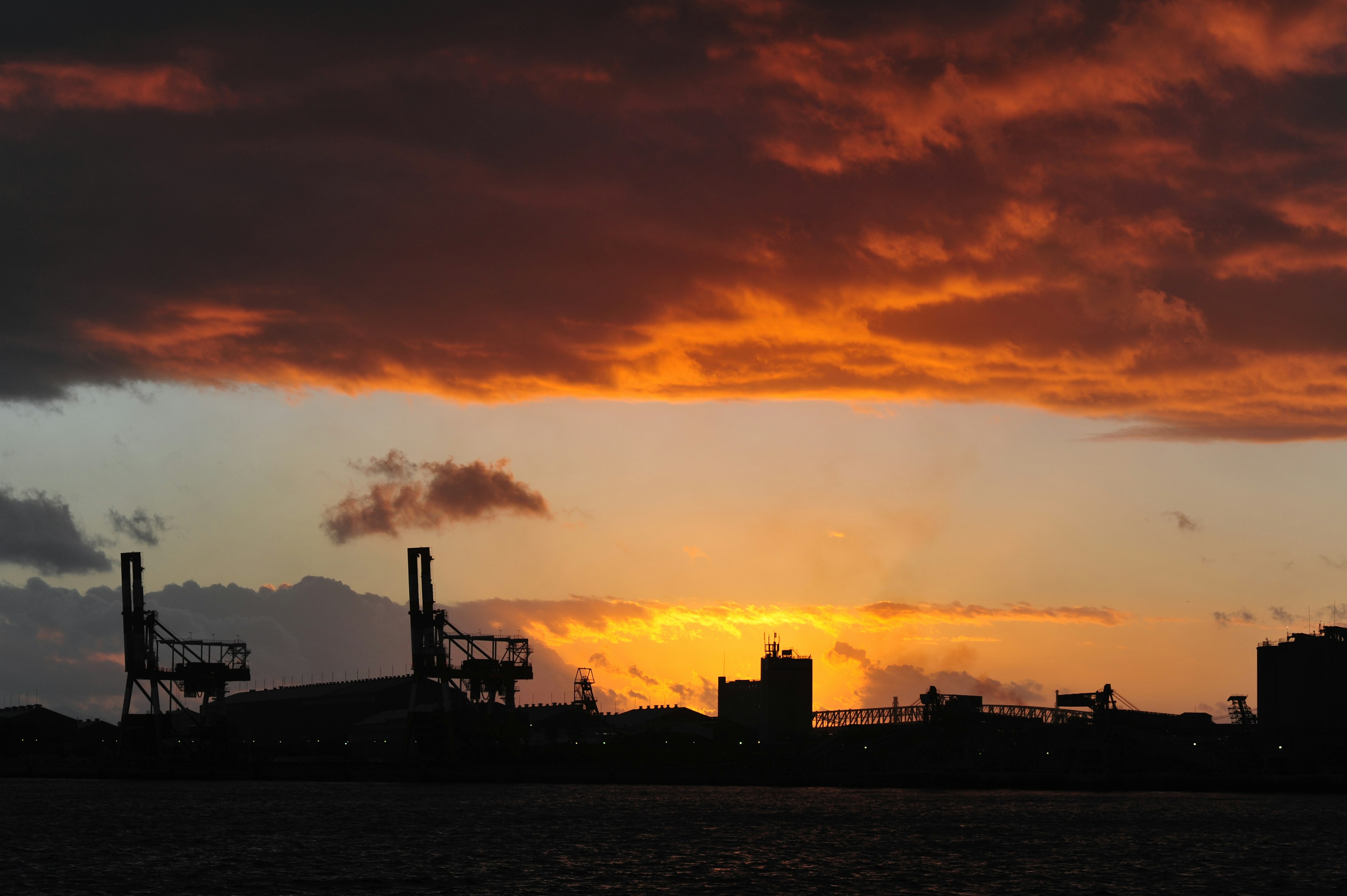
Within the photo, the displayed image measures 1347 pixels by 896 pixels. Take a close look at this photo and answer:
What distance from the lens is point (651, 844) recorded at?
88250 mm

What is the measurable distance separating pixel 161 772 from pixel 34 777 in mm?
20560

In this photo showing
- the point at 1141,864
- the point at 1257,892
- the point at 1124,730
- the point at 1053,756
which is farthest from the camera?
the point at 1053,756

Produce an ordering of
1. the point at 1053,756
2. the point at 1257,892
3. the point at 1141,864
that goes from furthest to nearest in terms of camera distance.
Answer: the point at 1053,756, the point at 1141,864, the point at 1257,892

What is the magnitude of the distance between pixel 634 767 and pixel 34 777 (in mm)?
79133

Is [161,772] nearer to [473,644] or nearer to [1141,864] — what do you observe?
[473,644]

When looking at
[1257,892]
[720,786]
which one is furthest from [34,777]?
[1257,892]

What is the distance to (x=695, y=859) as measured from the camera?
80.3 meters

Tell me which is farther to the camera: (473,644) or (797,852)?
(473,644)

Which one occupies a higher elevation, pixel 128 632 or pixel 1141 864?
pixel 128 632

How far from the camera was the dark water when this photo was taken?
70188 millimetres

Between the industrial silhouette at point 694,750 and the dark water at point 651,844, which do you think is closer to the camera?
the dark water at point 651,844

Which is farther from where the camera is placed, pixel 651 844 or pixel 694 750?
pixel 694 750

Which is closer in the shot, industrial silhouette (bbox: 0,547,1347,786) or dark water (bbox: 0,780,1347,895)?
dark water (bbox: 0,780,1347,895)

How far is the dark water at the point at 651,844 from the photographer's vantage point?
70.2 m
